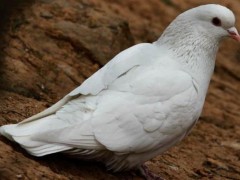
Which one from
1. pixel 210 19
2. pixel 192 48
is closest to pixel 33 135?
pixel 192 48

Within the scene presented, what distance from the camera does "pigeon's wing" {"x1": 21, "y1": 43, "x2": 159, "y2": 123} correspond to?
494cm

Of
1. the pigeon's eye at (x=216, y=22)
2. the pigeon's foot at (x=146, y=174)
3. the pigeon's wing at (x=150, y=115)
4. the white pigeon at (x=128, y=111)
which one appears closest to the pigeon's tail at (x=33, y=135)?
the white pigeon at (x=128, y=111)

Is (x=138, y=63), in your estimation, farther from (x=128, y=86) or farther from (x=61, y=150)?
(x=61, y=150)

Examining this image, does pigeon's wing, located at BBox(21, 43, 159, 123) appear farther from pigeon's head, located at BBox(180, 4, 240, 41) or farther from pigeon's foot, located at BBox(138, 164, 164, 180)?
pigeon's foot, located at BBox(138, 164, 164, 180)

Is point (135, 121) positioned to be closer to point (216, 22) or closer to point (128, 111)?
point (128, 111)

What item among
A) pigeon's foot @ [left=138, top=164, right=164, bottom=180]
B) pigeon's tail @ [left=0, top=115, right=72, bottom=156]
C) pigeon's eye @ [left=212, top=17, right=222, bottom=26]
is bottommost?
pigeon's foot @ [left=138, top=164, right=164, bottom=180]

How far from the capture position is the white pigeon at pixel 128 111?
4.70m

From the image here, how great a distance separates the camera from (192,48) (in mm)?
5316

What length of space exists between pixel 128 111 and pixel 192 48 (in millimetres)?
907

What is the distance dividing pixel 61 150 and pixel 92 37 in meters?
→ 3.53

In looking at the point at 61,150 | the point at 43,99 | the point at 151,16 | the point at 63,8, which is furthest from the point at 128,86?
the point at 151,16

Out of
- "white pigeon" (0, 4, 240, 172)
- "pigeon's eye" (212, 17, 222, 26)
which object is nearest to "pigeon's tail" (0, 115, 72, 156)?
"white pigeon" (0, 4, 240, 172)

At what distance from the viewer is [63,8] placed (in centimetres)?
848

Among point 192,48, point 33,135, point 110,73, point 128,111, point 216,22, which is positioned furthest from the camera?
point 216,22
